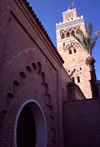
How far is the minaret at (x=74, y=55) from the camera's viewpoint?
17.2 meters

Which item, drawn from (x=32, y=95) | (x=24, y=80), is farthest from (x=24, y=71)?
(x=32, y=95)

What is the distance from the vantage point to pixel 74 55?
19250 millimetres

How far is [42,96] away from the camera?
5.62 meters

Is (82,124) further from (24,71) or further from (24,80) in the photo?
(24,71)

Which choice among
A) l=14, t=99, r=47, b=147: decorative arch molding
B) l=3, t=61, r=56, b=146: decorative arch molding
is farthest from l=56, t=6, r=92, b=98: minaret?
l=14, t=99, r=47, b=147: decorative arch molding

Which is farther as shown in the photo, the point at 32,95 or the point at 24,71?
the point at 32,95

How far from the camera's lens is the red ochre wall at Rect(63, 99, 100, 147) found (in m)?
6.64

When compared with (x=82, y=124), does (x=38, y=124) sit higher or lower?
lower

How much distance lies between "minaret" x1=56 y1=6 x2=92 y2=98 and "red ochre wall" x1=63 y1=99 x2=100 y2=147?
369 inches

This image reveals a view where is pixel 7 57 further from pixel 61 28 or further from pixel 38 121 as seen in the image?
pixel 61 28

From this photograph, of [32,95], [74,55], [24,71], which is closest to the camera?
[24,71]

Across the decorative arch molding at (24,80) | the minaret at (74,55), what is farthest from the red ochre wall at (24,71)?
the minaret at (74,55)

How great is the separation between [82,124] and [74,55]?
13.1 metres

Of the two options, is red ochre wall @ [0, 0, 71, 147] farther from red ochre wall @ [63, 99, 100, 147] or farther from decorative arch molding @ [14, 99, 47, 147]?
red ochre wall @ [63, 99, 100, 147]
